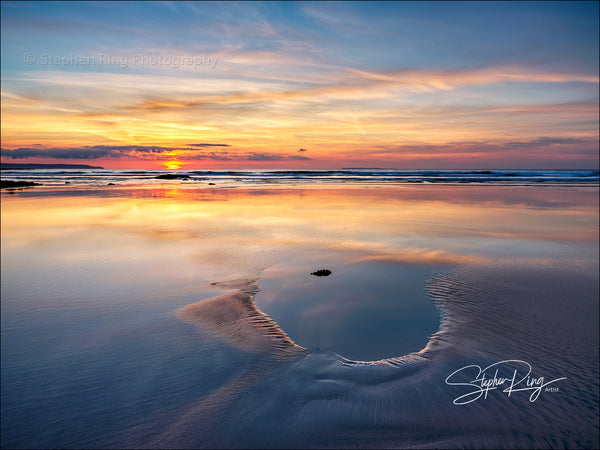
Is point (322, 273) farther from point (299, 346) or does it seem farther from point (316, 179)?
point (316, 179)

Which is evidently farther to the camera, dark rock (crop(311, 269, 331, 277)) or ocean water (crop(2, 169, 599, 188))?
ocean water (crop(2, 169, 599, 188))

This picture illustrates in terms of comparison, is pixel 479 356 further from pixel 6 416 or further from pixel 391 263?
A: pixel 6 416

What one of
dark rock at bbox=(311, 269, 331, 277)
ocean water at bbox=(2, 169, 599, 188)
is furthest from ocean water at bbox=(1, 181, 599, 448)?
ocean water at bbox=(2, 169, 599, 188)

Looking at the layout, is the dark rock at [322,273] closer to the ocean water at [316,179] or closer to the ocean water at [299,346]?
the ocean water at [299,346]

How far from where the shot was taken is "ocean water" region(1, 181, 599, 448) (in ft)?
10.4

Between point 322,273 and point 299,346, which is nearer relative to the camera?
point 299,346

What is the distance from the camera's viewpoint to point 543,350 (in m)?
4.30

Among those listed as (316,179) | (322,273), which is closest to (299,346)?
(322,273)

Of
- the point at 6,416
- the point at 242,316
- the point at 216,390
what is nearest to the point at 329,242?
the point at 242,316

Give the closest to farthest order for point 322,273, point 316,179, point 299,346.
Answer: point 299,346, point 322,273, point 316,179

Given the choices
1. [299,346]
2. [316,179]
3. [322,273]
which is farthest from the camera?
[316,179]

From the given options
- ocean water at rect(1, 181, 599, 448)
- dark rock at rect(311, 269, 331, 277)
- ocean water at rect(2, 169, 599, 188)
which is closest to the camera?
ocean water at rect(1, 181, 599, 448)

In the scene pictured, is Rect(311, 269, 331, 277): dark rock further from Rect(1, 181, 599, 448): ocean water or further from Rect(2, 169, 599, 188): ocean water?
Rect(2, 169, 599, 188): ocean water

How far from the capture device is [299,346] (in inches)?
174
